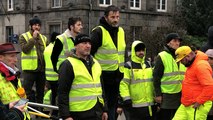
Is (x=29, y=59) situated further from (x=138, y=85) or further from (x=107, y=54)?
(x=107, y=54)

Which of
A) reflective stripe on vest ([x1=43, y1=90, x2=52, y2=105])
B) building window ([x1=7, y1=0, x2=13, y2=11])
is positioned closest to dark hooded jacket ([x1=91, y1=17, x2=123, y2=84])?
reflective stripe on vest ([x1=43, y1=90, x2=52, y2=105])

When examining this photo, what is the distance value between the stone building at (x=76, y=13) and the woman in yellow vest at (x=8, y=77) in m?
22.5

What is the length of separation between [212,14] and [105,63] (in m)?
22.7

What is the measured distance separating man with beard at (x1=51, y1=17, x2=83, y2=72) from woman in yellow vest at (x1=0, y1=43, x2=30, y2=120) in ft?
8.16

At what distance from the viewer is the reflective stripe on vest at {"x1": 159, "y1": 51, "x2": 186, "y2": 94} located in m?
8.42

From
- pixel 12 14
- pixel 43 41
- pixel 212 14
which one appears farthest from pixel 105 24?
pixel 12 14

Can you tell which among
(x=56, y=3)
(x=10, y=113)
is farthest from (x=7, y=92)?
(x=56, y=3)

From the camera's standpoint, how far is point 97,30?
24.2 feet

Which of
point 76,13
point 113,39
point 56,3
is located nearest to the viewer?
point 113,39

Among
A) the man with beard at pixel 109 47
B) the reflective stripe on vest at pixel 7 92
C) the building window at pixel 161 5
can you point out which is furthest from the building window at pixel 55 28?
the reflective stripe on vest at pixel 7 92

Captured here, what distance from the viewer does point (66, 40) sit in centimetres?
839

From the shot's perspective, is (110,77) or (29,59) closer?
Result: (110,77)

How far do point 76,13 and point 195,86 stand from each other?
23.0 m

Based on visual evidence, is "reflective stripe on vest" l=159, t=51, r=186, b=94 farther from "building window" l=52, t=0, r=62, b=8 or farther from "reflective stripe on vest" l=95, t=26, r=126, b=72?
"building window" l=52, t=0, r=62, b=8
